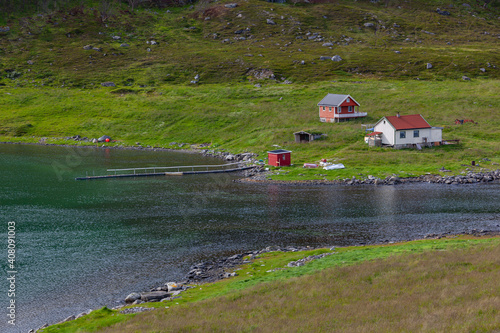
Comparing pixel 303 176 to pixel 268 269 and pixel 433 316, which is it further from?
pixel 433 316

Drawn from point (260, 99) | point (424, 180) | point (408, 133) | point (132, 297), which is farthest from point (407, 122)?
point (132, 297)

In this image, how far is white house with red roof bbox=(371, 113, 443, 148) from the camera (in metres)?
101

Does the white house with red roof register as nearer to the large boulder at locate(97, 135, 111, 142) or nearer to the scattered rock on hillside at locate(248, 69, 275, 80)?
the large boulder at locate(97, 135, 111, 142)

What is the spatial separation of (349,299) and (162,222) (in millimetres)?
36005

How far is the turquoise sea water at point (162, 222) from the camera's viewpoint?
44188 millimetres

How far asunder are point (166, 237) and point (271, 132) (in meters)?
65.8

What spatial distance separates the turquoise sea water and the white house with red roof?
20.6 m

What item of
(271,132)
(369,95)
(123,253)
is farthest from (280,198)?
(369,95)

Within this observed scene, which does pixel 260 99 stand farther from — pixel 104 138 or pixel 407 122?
pixel 407 122

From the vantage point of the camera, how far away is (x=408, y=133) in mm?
101000

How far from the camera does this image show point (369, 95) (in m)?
146

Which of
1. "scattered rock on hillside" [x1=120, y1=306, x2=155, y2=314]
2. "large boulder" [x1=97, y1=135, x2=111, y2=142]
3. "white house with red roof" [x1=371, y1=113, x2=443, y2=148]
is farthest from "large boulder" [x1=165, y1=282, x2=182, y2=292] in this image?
"large boulder" [x1=97, y1=135, x2=111, y2=142]

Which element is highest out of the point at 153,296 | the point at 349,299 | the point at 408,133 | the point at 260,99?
the point at 260,99

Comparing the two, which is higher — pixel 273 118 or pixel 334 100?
pixel 334 100
